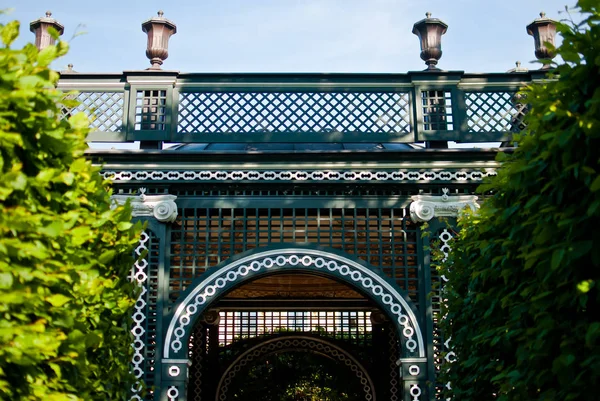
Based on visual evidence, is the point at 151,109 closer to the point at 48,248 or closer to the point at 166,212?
the point at 166,212

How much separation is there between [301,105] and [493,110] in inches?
85.3

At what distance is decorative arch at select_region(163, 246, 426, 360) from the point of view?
8500mm

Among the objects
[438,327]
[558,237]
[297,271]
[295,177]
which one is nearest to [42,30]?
[295,177]

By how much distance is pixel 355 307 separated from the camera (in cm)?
1293

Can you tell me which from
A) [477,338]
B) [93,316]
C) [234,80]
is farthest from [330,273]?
[93,316]

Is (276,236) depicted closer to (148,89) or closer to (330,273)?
(330,273)

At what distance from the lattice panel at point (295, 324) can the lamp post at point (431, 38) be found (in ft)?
16.7

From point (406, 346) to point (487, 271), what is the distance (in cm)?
316

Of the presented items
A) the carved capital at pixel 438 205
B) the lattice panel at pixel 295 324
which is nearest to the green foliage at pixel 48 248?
the carved capital at pixel 438 205

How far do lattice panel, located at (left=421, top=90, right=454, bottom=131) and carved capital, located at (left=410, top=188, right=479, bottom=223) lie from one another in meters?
0.76

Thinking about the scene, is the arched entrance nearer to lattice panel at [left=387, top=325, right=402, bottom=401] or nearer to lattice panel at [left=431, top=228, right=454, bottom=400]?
lattice panel at [left=431, top=228, right=454, bottom=400]

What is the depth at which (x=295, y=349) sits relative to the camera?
13156 mm

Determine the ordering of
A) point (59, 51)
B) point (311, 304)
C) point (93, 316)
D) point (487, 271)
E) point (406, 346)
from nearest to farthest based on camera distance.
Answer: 1. point (59, 51)
2. point (93, 316)
3. point (487, 271)
4. point (406, 346)
5. point (311, 304)

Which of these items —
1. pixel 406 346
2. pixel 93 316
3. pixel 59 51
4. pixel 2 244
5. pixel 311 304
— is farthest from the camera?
pixel 311 304
